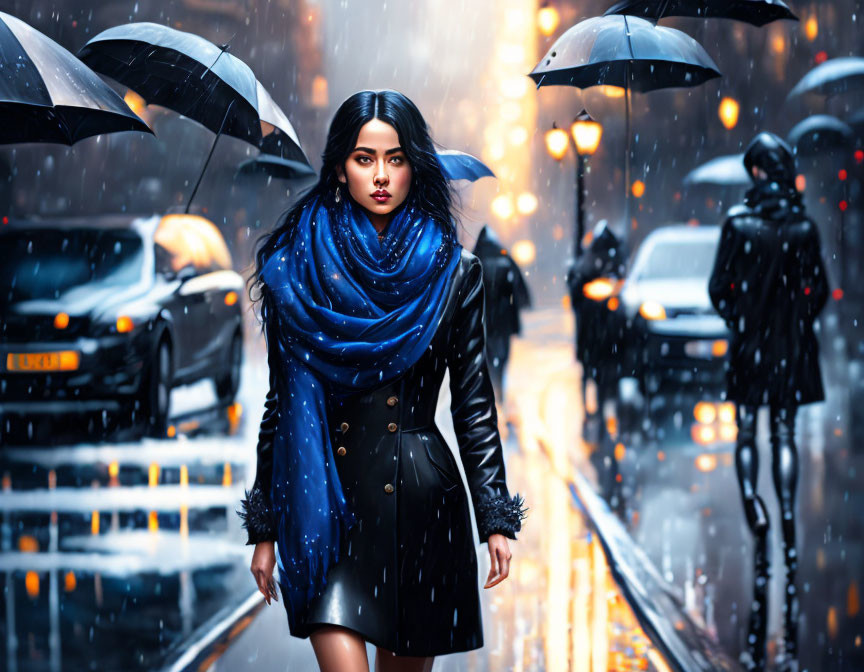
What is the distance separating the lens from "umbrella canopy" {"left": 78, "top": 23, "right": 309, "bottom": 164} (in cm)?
439

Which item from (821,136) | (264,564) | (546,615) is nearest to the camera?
(264,564)

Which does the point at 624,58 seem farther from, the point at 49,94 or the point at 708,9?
the point at 49,94

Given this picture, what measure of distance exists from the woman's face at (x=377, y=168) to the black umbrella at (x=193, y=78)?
4.28ft

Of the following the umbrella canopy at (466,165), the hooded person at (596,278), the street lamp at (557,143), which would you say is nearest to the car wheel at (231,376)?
the hooded person at (596,278)

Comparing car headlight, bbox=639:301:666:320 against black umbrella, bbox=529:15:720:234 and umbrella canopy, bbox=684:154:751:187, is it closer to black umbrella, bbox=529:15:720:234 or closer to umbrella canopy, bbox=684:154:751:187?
black umbrella, bbox=529:15:720:234

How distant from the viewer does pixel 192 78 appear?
443 centimetres

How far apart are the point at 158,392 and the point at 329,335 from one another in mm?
8392

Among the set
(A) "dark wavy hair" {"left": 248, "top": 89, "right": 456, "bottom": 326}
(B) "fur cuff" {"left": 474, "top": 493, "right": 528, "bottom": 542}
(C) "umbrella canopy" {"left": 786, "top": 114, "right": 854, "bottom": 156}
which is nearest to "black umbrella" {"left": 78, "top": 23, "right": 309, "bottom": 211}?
(A) "dark wavy hair" {"left": 248, "top": 89, "right": 456, "bottom": 326}

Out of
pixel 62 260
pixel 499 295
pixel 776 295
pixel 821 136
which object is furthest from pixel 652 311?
pixel 821 136

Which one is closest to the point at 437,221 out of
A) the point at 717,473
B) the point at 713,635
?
the point at 713,635

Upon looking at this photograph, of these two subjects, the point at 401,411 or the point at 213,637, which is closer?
the point at 401,411

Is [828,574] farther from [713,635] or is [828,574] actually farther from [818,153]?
[818,153]

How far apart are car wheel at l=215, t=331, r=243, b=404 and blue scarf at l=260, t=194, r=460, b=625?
1017 centimetres

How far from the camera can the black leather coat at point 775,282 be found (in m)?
6.84
